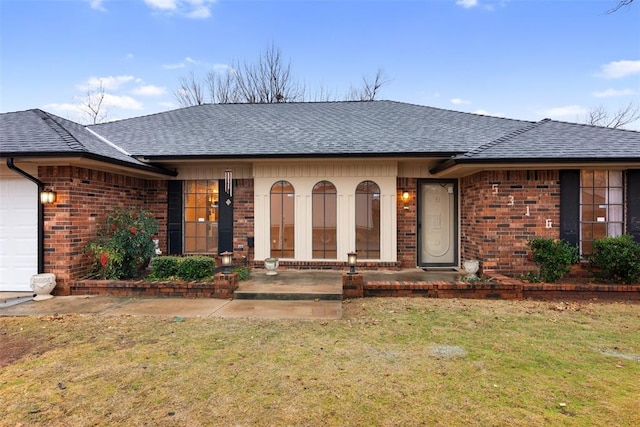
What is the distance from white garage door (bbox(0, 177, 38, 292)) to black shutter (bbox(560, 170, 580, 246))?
10566 millimetres

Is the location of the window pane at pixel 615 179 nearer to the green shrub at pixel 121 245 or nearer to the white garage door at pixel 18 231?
the green shrub at pixel 121 245

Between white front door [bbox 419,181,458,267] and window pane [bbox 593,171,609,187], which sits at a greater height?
window pane [bbox 593,171,609,187]

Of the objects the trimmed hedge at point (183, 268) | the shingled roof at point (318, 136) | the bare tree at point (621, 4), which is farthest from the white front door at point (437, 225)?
the trimmed hedge at point (183, 268)

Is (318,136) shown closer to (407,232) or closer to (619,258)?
(407,232)

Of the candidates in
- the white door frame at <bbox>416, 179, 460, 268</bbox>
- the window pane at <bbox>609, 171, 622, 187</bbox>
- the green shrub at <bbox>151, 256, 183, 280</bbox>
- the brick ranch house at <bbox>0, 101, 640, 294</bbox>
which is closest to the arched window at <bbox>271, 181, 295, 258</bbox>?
the brick ranch house at <bbox>0, 101, 640, 294</bbox>

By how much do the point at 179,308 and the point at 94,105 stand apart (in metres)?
21.6

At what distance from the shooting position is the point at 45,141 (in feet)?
20.1

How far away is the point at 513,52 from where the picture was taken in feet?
42.6

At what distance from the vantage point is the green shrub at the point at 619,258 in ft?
19.3

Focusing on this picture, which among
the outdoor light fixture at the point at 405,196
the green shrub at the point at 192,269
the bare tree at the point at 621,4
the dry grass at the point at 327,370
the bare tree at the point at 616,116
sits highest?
the bare tree at the point at 616,116

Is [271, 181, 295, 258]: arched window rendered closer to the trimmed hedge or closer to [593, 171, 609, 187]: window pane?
the trimmed hedge

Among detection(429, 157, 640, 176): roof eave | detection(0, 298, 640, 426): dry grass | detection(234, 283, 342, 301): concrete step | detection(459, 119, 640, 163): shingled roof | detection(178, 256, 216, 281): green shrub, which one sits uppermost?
detection(459, 119, 640, 163): shingled roof

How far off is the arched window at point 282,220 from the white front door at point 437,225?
11.2 ft

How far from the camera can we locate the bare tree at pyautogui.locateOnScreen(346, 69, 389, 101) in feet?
69.7
